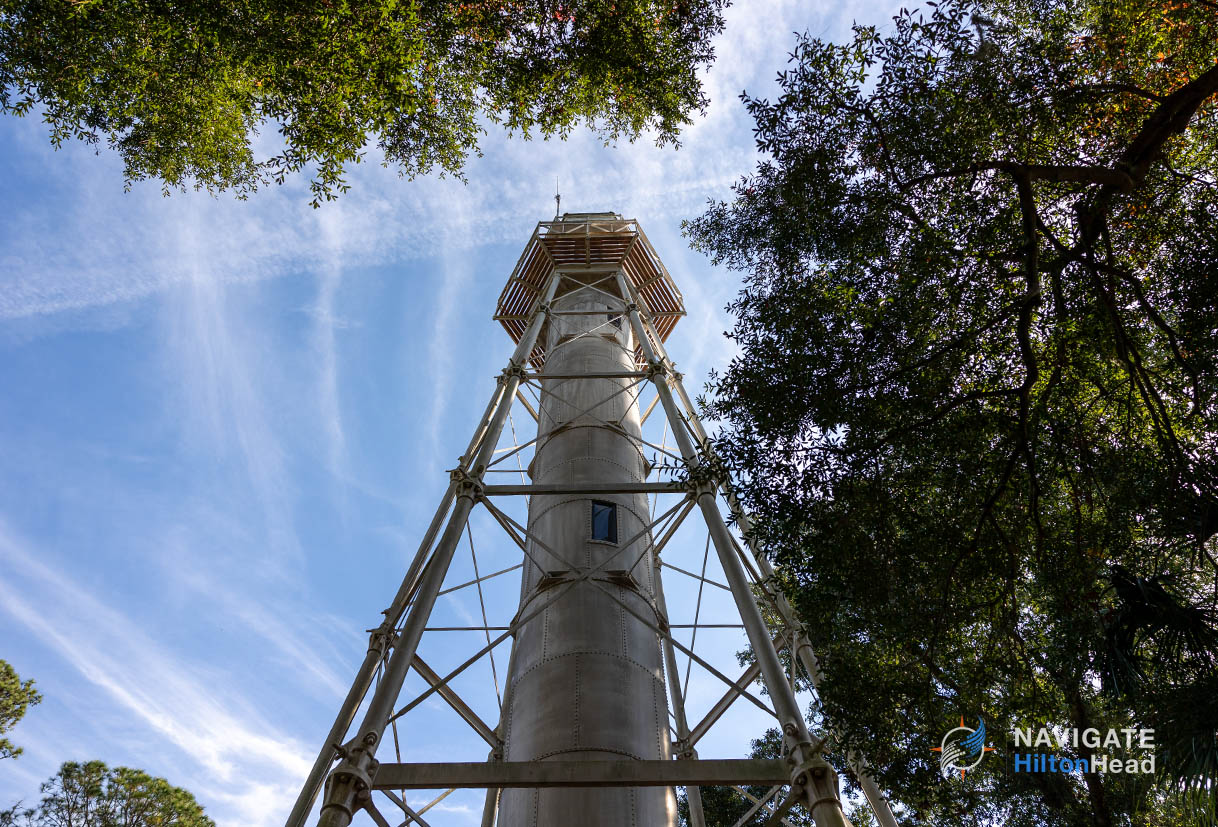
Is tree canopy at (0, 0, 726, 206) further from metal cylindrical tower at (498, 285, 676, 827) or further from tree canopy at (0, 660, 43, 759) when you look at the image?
tree canopy at (0, 660, 43, 759)

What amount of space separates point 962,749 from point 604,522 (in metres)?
5.67

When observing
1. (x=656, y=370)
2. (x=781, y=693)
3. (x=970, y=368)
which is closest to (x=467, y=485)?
(x=656, y=370)

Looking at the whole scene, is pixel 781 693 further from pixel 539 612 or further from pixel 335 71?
pixel 335 71

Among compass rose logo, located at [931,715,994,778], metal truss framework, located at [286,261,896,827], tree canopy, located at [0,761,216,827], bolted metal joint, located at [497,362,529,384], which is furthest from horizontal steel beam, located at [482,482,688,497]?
tree canopy, located at [0,761,216,827]

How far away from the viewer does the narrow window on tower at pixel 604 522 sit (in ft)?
37.1

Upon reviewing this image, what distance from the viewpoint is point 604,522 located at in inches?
453

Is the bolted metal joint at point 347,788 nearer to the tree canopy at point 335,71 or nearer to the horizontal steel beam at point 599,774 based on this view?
the horizontal steel beam at point 599,774

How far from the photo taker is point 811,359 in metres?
7.97

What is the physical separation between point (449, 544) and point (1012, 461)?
6.20 metres

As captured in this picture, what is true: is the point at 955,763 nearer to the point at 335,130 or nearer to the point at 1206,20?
the point at 1206,20

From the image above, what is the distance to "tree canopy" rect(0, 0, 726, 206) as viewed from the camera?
812cm

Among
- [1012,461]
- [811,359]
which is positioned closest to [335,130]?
[811,359]

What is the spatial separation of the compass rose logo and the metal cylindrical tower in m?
3.13

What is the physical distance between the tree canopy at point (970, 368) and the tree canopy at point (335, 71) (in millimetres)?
2626
